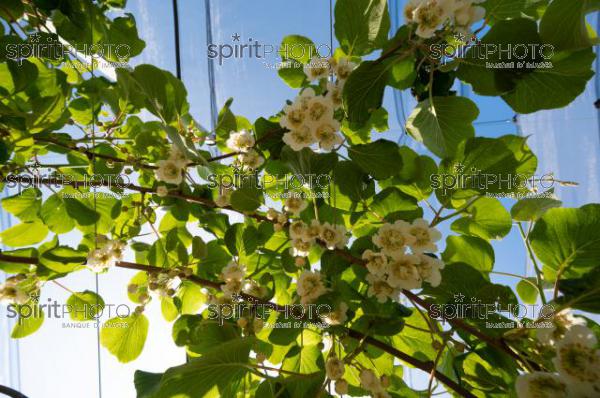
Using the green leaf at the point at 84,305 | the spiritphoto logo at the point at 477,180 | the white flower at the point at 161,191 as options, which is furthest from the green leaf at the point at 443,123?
the green leaf at the point at 84,305

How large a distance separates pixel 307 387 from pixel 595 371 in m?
0.37

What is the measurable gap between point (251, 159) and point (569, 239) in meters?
0.53

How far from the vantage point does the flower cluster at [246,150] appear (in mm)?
690

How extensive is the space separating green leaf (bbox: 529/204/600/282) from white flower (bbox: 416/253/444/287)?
146 millimetres

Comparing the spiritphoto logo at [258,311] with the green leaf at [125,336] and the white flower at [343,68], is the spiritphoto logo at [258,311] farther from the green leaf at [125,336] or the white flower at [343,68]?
the white flower at [343,68]

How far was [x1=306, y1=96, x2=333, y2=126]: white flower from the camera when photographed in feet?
1.84

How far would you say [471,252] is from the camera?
546mm

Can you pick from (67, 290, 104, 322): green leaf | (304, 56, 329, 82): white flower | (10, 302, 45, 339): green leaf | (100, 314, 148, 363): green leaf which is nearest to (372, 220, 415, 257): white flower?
(304, 56, 329, 82): white flower

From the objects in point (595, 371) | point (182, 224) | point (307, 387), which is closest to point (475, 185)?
point (595, 371)

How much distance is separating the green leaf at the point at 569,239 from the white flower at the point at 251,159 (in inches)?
18.6

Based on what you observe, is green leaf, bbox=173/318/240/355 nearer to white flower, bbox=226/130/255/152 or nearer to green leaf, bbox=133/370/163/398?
green leaf, bbox=133/370/163/398

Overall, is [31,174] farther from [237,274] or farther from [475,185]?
[475,185]

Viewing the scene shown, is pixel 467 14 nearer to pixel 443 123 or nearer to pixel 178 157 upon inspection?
pixel 443 123

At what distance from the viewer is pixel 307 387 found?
0.55 metres
